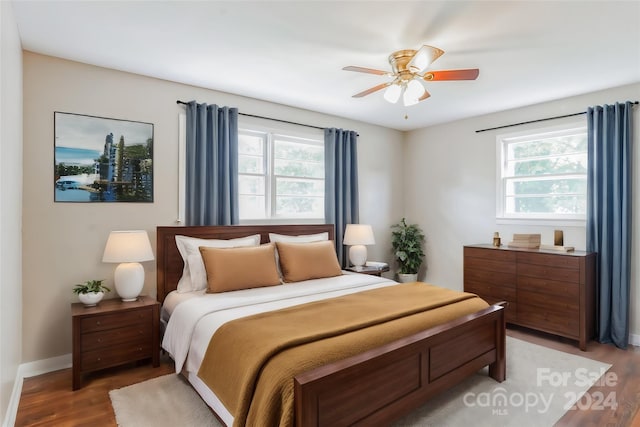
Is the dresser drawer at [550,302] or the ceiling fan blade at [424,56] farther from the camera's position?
the dresser drawer at [550,302]

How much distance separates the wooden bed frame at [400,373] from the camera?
5.34 feet

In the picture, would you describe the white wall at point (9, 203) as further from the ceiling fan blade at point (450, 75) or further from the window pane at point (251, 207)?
the ceiling fan blade at point (450, 75)

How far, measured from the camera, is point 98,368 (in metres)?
2.73

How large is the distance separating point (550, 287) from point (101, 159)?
178 inches

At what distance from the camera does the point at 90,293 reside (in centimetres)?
285

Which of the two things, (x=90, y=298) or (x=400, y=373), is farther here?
(x=90, y=298)

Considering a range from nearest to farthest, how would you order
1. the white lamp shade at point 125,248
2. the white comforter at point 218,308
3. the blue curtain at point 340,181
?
the white comforter at point 218,308 → the white lamp shade at point 125,248 → the blue curtain at point 340,181

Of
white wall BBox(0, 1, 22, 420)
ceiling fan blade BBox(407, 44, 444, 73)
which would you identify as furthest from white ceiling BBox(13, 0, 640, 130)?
white wall BBox(0, 1, 22, 420)

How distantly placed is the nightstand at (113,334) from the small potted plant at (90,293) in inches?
1.9

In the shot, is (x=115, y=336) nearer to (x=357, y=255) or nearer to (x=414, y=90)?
(x=357, y=255)

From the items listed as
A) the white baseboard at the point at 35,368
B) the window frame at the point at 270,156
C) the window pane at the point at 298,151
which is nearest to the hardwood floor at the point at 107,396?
the white baseboard at the point at 35,368

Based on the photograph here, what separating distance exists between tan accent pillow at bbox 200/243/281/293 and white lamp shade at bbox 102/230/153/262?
479 millimetres

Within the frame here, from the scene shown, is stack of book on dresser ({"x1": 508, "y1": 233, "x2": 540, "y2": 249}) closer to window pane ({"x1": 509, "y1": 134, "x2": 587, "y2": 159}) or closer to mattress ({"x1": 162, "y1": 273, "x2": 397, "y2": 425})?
window pane ({"x1": 509, "y1": 134, "x2": 587, "y2": 159})

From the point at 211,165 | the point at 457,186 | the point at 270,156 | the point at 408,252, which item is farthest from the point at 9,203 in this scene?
the point at 457,186
